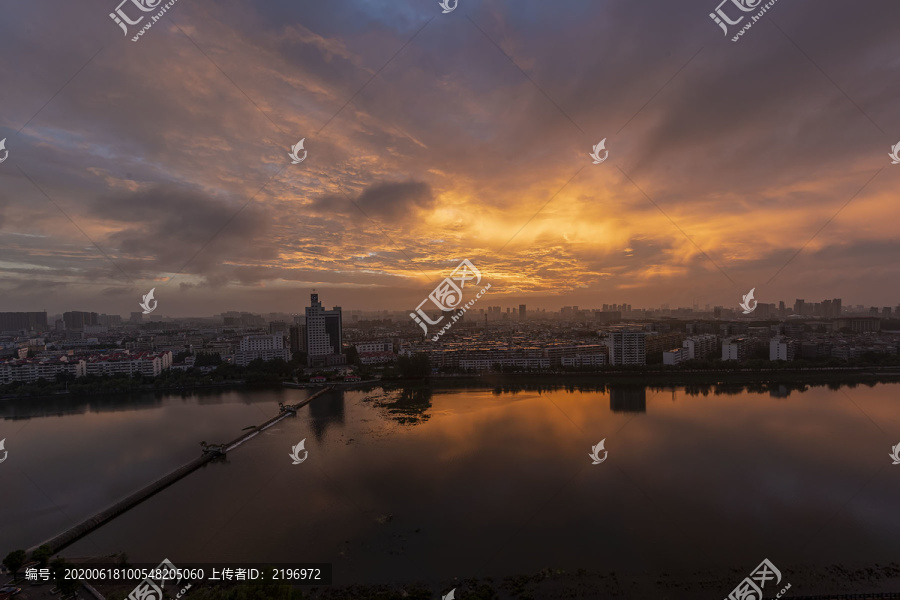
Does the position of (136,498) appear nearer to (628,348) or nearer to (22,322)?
(628,348)

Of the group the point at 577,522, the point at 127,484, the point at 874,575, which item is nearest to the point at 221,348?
the point at 127,484

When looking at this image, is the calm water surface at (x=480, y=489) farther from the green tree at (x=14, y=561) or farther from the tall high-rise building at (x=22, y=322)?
the tall high-rise building at (x=22, y=322)

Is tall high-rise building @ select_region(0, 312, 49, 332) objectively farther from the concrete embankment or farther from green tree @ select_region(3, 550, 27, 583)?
green tree @ select_region(3, 550, 27, 583)

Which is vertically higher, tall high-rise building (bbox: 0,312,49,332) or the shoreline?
tall high-rise building (bbox: 0,312,49,332)

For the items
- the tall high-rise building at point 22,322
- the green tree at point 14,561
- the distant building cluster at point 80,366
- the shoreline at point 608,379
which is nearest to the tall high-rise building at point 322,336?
the shoreline at point 608,379

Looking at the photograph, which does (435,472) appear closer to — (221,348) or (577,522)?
(577,522)

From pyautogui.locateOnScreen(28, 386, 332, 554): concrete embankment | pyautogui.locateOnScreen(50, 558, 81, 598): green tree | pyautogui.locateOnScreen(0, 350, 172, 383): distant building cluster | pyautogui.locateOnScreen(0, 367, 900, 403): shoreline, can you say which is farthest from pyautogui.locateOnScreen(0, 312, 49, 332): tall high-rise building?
pyautogui.locateOnScreen(50, 558, 81, 598): green tree

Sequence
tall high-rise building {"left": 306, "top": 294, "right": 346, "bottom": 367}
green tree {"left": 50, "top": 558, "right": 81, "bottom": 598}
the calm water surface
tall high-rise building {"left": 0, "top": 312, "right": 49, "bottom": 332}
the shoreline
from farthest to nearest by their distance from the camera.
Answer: tall high-rise building {"left": 0, "top": 312, "right": 49, "bottom": 332}, tall high-rise building {"left": 306, "top": 294, "right": 346, "bottom": 367}, the shoreline, the calm water surface, green tree {"left": 50, "top": 558, "right": 81, "bottom": 598}
